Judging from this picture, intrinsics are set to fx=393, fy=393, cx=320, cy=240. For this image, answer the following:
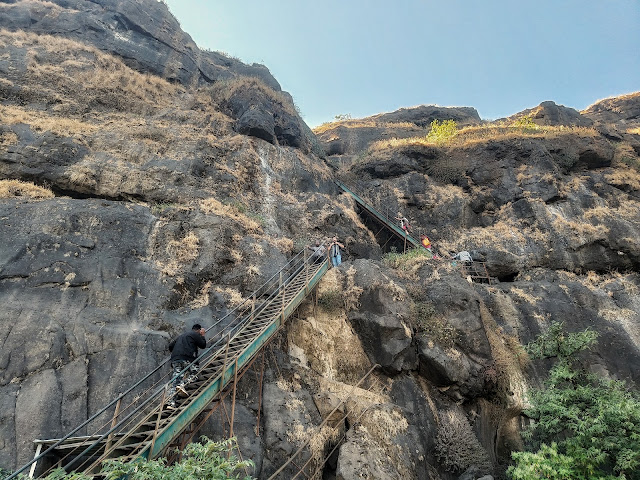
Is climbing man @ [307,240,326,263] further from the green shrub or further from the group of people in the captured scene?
the group of people

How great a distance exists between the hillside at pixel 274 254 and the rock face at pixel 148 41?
19 cm

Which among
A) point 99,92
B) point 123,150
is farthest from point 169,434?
point 99,92

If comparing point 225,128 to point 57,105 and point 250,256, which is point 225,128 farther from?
point 250,256

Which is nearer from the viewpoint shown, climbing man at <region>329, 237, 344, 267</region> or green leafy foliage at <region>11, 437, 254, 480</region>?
green leafy foliage at <region>11, 437, 254, 480</region>

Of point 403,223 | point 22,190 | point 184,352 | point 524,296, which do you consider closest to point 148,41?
point 22,190

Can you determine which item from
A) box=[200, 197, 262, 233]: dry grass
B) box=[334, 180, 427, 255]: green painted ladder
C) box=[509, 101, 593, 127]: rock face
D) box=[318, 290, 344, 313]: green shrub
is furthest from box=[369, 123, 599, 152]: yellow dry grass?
box=[318, 290, 344, 313]: green shrub

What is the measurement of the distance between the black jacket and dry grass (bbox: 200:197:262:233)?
272 inches

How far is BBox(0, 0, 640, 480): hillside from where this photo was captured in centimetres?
1019

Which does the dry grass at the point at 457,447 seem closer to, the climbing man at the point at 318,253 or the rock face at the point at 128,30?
the climbing man at the point at 318,253

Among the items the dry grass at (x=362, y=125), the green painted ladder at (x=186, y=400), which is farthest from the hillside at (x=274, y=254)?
the dry grass at (x=362, y=125)

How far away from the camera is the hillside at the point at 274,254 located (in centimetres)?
1019

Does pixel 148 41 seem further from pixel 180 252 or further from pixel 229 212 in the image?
pixel 180 252

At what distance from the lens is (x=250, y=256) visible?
48.5 ft

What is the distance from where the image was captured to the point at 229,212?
1645cm
